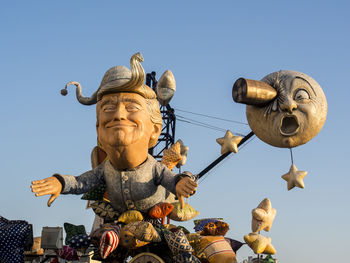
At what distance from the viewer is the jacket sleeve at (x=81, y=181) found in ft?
16.7

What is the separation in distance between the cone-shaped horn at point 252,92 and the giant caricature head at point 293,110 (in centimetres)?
11

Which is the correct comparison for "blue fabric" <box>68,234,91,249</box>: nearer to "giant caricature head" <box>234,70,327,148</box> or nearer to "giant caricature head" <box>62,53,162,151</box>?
"giant caricature head" <box>62,53,162,151</box>

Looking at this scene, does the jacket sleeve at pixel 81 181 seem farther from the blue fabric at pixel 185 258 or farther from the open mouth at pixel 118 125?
the blue fabric at pixel 185 258

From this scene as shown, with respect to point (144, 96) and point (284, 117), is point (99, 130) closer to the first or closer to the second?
point (144, 96)

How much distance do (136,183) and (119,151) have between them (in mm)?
371

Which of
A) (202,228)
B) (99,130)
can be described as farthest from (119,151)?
(202,228)

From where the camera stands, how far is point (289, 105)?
564 centimetres

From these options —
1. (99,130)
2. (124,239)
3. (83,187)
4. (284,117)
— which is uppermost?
(284,117)

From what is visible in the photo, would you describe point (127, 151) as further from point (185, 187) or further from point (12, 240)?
point (12, 240)

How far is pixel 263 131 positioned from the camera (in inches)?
233

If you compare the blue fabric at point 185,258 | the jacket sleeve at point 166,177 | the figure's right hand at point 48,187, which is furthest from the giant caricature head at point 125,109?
the blue fabric at point 185,258

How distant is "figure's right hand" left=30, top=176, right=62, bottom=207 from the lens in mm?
4809

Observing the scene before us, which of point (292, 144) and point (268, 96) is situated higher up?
point (268, 96)

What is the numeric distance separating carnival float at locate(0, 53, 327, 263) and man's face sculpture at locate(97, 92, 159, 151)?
1cm
